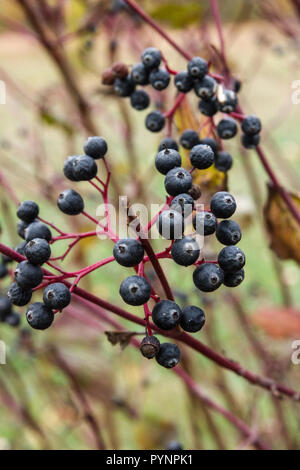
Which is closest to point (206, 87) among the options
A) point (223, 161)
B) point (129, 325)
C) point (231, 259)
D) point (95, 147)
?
point (223, 161)

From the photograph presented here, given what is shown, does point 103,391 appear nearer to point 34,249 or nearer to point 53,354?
point 53,354

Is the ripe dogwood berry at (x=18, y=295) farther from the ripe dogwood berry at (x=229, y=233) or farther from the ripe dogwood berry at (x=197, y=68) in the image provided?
the ripe dogwood berry at (x=197, y=68)

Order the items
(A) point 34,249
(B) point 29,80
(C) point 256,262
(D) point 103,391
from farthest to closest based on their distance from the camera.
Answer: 1. (B) point 29,80
2. (C) point 256,262
3. (D) point 103,391
4. (A) point 34,249

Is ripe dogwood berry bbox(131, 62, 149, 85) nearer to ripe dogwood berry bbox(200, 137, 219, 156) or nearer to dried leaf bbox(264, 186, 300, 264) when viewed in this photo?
ripe dogwood berry bbox(200, 137, 219, 156)

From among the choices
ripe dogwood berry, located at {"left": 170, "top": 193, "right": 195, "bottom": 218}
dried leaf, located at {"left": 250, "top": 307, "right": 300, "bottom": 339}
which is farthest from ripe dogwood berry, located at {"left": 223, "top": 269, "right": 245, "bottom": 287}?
dried leaf, located at {"left": 250, "top": 307, "right": 300, "bottom": 339}

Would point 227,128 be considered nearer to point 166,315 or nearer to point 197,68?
point 197,68

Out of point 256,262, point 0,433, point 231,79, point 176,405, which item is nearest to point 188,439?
point 176,405
